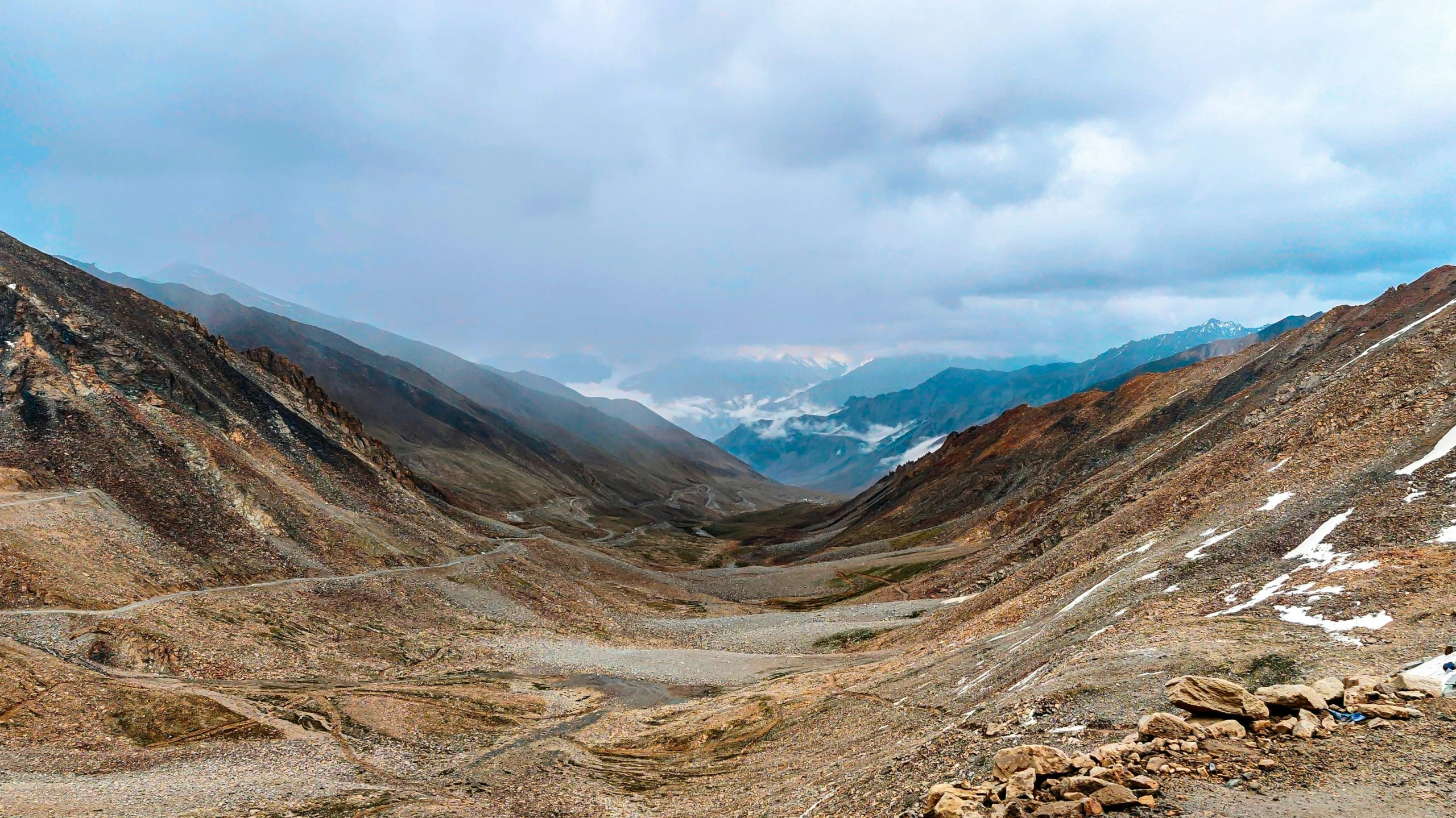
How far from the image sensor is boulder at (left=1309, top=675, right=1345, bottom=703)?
1428 centimetres

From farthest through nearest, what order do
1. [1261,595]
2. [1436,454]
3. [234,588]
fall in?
[234,588] → [1436,454] → [1261,595]

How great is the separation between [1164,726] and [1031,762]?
3151 millimetres

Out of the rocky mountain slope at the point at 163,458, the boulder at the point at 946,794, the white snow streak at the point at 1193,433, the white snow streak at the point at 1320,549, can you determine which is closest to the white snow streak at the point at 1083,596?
the white snow streak at the point at 1320,549

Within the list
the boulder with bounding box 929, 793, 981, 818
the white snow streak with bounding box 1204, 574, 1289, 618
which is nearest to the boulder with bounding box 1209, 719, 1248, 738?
the boulder with bounding box 929, 793, 981, 818

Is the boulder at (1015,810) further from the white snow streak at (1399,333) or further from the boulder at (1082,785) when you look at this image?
the white snow streak at (1399,333)

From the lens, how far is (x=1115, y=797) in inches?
485

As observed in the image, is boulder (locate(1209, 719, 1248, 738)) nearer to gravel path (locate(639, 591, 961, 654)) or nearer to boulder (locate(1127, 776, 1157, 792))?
boulder (locate(1127, 776, 1157, 792))

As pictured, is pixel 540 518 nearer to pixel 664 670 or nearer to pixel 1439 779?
pixel 664 670

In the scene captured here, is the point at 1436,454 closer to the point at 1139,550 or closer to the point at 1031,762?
the point at 1139,550

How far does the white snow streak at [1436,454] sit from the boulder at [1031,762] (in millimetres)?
31011

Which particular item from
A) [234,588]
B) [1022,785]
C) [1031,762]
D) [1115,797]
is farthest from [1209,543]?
[234,588]

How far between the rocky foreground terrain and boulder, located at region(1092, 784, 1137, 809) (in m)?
0.37

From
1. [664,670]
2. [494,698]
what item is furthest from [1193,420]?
[494,698]

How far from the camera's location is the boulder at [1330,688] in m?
14.3
